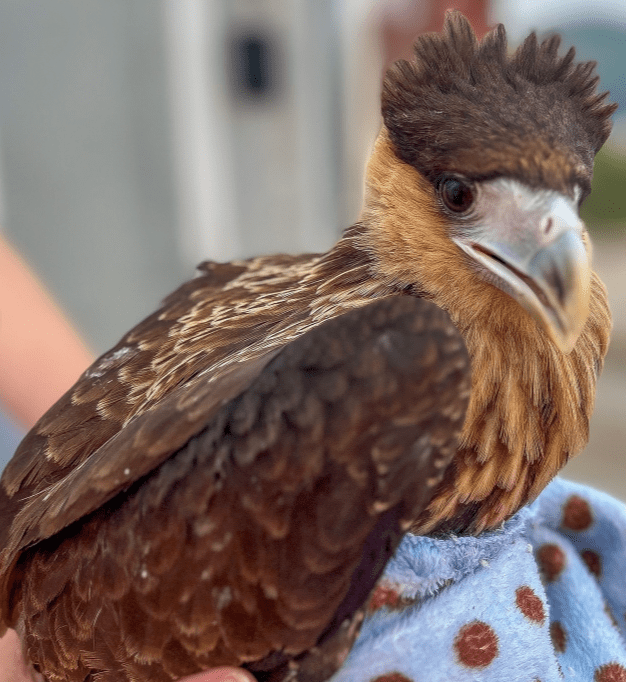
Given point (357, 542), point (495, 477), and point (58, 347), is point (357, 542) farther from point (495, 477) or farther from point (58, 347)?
point (58, 347)

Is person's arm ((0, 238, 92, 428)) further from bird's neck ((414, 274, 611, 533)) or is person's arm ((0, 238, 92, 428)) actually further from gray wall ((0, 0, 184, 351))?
gray wall ((0, 0, 184, 351))

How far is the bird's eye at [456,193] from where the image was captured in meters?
0.79

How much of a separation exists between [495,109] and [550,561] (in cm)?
64

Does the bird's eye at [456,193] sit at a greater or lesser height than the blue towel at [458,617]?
greater

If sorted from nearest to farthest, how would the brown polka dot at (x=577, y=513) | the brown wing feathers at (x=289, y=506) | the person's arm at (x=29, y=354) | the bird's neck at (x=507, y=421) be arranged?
the brown wing feathers at (x=289, y=506) → the bird's neck at (x=507, y=421) → the brown polka dot at (x=577, y=513) → the person's arm at (x=29, y=354)

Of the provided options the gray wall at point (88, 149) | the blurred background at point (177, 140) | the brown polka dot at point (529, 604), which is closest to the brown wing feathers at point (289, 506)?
the brown polka dot at point (529, 604)

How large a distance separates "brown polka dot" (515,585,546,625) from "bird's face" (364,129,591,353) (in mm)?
304

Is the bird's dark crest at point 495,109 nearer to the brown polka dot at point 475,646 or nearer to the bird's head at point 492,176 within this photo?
the bird's head at point 492,176

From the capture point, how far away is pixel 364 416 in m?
0.69

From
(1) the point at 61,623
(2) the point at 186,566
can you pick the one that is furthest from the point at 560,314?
(1) the point at 61,623

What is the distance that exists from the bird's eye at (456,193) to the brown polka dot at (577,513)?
51 cm

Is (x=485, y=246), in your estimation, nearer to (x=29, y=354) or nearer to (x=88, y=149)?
(x=29, y=354)

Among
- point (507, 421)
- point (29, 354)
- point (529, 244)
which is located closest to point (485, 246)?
point (529, 244)

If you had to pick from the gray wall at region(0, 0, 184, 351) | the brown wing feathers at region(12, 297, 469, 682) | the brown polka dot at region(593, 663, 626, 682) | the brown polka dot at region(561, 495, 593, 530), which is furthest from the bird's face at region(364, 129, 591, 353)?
the gray wall at region(0, 0, 184, 351)
